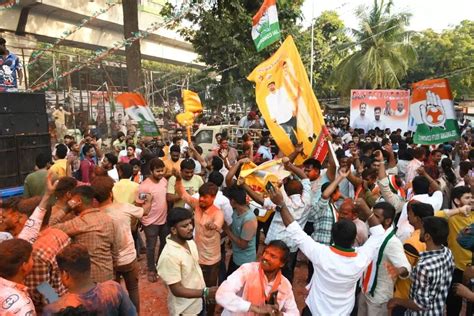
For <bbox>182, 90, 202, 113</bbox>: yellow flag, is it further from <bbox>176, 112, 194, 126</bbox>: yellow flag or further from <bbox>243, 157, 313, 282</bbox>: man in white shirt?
<bbox>243, 157, 313, 282</bbox>: man in white shirt

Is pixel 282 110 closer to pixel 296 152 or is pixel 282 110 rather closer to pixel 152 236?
pixel 296 152

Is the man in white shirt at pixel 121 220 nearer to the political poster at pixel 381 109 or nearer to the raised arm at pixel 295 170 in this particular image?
the raised arm at pixel 295 170

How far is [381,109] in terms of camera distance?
15719 mm

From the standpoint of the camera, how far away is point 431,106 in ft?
24.4

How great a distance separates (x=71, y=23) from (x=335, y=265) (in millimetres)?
24290

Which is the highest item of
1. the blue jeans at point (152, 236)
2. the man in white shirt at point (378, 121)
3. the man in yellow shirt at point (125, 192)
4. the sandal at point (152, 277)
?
the man in white shirt at point (378, 121)

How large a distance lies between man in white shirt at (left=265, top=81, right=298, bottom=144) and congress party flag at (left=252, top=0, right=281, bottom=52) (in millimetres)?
2730

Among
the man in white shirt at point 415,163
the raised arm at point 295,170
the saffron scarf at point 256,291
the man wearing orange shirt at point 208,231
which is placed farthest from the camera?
the man in white shirt at point 415,163

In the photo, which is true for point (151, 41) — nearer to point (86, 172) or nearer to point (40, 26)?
point (40, 26)

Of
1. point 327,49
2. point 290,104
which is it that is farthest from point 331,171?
point 327,49

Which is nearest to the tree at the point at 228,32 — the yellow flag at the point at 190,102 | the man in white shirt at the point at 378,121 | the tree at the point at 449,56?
the man in white shirt at the point at 378,121

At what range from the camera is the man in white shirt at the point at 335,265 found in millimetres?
3031

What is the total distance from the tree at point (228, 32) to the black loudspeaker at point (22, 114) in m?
10.2

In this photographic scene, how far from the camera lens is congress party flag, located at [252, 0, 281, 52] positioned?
802 centimetres
